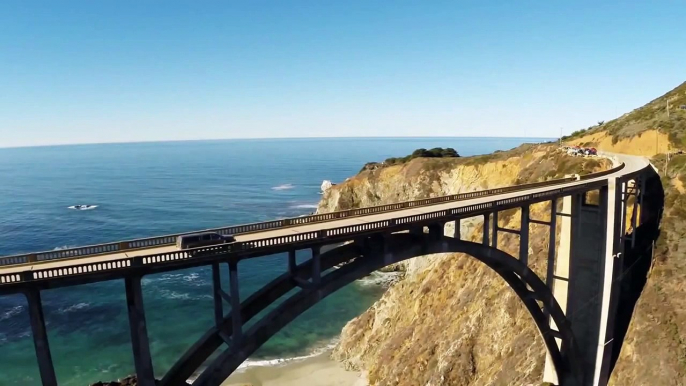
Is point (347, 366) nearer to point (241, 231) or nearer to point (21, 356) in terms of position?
point (241, 231)

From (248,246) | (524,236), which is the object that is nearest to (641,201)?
(524,236)

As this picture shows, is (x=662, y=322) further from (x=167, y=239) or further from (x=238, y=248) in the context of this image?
(x=167, y=239)

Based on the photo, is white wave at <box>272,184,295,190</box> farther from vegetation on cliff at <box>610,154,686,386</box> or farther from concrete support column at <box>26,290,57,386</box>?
concrete support column at <box>26,290,57,386</box>

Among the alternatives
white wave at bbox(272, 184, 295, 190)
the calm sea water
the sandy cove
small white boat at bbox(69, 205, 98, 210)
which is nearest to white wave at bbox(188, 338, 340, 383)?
the sandy cove

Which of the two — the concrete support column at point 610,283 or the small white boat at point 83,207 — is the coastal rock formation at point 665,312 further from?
the small white boat at point 83,207

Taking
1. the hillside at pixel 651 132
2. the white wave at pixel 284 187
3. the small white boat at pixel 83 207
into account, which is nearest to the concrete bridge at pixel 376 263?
the hillside at pixel 651 132

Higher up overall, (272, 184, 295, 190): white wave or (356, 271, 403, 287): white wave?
(272, 184, 295, 190): white wave
